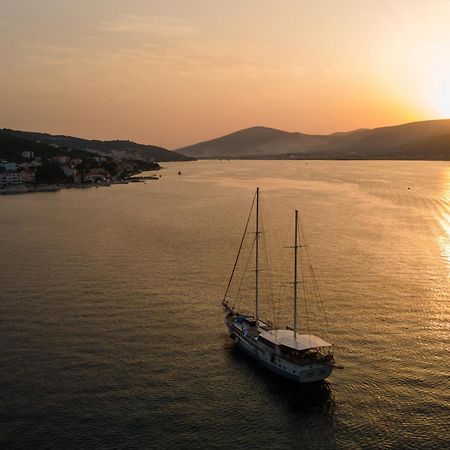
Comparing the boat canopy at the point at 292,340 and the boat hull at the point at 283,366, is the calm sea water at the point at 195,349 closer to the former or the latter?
the boat hull at the point at 283,366

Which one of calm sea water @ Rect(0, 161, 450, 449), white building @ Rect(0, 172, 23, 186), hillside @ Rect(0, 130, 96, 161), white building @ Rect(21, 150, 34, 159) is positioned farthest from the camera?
hillside @ Rect(0, 130, 96, 161)

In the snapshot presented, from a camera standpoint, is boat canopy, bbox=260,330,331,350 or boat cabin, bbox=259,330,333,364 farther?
boat canopy, bbox=260,330,331,350

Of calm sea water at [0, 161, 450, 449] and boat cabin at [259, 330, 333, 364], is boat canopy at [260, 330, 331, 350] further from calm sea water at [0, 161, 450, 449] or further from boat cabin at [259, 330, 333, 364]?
calm sea water at [0, 161, 450, 449]

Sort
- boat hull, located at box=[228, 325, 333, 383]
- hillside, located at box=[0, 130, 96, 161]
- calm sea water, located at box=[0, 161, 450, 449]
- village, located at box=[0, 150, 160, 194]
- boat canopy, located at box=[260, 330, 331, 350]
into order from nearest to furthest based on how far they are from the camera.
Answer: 1. calm sea water, located at box=[0, 161, 450, 449]
2. boat hull, located at box=[228, 325, 333, 383]
3. boat canopy, located at box=[260, 330, 331, 350]
4. village, located at box=[0, 150, 160, 194]
5. hillside, located at box=[0, 130, 96, 161]

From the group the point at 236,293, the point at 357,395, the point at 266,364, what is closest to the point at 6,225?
the point at 236,293

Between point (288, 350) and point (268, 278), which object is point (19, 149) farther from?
point (288, 350)

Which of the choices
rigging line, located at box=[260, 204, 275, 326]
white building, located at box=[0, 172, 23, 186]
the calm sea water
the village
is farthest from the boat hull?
white building, located at box=[0, 172, 23, 186]

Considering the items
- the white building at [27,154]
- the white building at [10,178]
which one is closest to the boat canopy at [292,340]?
the white building at [10,178]

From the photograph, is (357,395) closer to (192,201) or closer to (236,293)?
(236,293)
